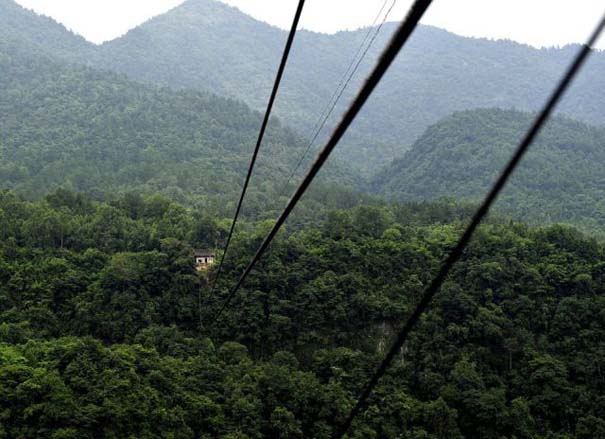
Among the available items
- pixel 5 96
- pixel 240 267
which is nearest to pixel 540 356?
pixel 240 267

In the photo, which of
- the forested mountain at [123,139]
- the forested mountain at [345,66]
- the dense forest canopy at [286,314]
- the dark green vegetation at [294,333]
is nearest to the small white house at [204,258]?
the dense forest canopy at [286,314]

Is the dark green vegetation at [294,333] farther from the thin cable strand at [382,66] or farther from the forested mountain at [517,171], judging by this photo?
the forested mountain at [517,171]

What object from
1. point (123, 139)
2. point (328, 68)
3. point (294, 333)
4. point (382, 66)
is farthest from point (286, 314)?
point (328, 68)

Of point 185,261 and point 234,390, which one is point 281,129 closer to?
point 185,261

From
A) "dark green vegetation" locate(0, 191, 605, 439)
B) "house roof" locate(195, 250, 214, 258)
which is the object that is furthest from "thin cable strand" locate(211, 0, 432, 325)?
"house roof" locate(195, 250, 214, 258)

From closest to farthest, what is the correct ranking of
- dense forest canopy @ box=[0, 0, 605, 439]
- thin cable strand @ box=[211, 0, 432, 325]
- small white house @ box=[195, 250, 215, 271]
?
thin cable strand @ box=[211, 0, 432, 325] < dense forest canopy @ box=[0, 0, 605, 439] < small white house @ box=[195, 250, 215, 271]

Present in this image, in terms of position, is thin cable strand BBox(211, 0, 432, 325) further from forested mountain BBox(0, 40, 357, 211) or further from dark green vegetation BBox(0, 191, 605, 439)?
forested mountain BBox(0, 40, 357, 211)

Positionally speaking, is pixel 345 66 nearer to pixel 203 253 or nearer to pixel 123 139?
pixel 123 139
